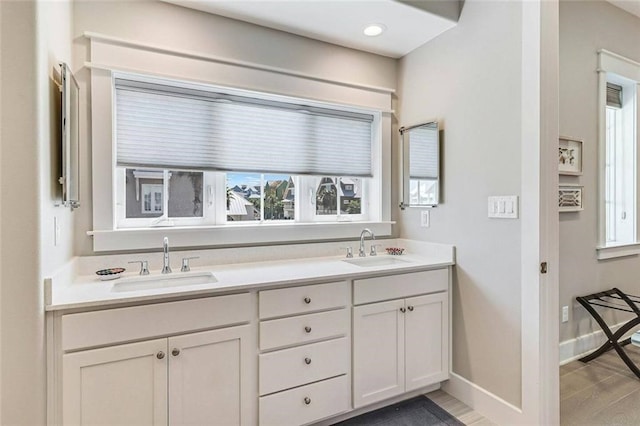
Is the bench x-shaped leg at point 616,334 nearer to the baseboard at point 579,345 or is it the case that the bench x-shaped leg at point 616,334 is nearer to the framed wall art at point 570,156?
the baseboard at point 579,345

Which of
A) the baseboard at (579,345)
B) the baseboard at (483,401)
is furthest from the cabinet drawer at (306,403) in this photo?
the baseboard at (579,345)

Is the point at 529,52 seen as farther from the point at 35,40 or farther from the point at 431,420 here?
the point at 35,40

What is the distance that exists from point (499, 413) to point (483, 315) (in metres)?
0.54

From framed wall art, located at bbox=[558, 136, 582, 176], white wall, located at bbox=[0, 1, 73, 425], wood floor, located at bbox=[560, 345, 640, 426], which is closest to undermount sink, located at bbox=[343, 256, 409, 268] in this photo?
wood floor, located at bbox=[560, 345, 640, 426]

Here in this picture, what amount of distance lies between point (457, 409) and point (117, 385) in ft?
6.22

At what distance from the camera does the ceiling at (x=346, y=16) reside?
6.72ft

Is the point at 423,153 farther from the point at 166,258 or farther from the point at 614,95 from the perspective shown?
the point at 614,95

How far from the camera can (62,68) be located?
4.81 feet

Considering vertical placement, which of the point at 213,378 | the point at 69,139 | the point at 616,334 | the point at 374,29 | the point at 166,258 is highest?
the point at 374,29

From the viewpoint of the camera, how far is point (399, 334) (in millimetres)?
2084

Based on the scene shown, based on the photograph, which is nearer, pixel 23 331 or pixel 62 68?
pixel 23 331

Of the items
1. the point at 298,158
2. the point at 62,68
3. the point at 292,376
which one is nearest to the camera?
the point at 62,68

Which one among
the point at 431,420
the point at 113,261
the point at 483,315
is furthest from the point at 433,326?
the point at 113,261

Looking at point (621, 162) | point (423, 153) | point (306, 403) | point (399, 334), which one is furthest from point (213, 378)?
point (621, 162)
